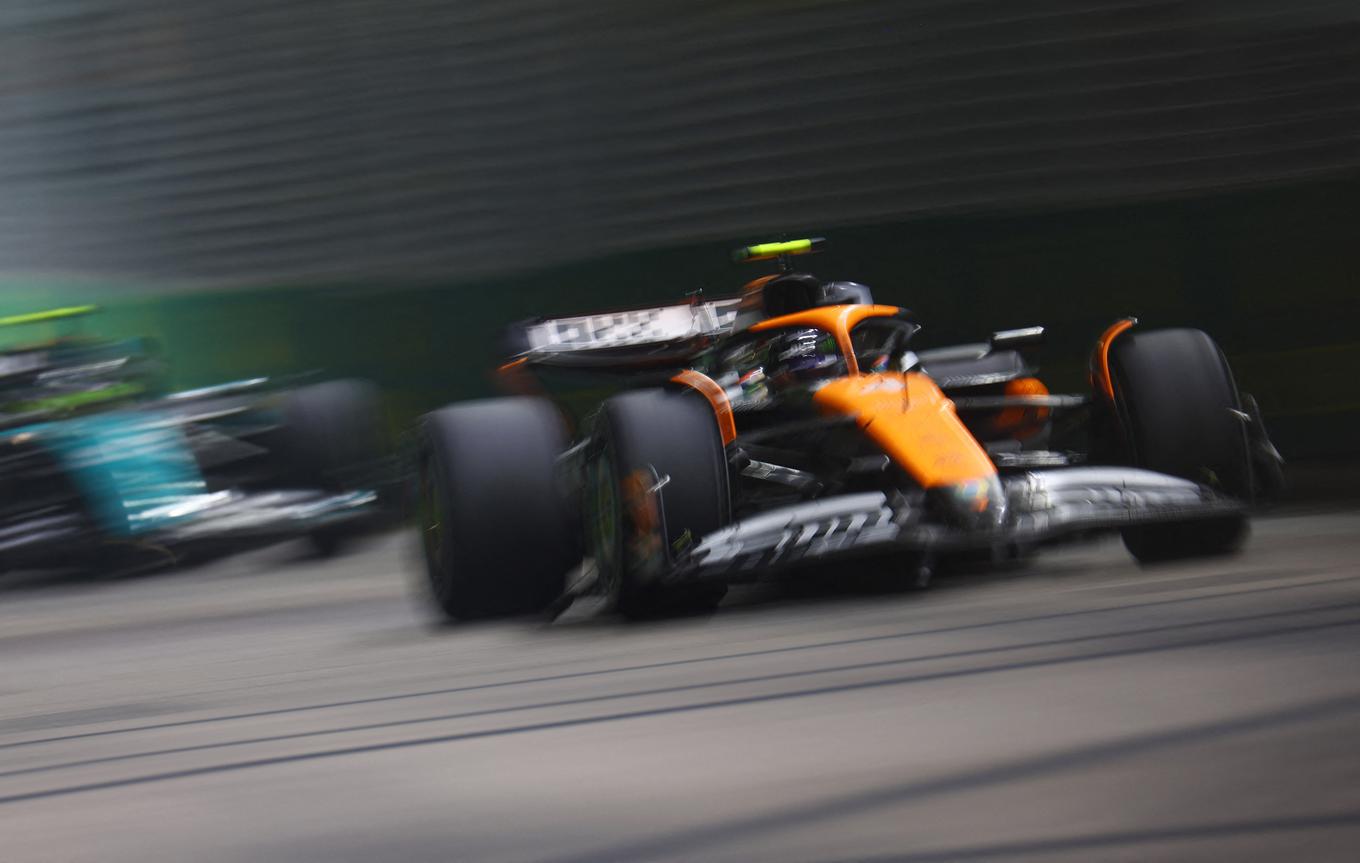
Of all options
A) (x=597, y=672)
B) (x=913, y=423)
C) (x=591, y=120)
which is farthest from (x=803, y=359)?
(x=591, y=120)

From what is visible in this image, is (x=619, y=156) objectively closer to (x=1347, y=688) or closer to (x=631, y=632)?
(x=631, y=632)

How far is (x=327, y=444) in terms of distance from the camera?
1075 cm

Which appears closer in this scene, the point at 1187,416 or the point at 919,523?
the point at 919,523

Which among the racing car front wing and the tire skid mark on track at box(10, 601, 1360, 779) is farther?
the racing car front wing

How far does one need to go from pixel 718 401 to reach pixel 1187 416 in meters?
1.50

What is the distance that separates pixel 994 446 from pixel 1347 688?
2.71m

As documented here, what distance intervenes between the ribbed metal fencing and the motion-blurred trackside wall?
18 mm

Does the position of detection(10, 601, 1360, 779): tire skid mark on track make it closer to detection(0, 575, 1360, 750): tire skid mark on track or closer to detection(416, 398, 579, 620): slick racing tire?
detection(0, 575, 1360, 750): tire skid mark on track

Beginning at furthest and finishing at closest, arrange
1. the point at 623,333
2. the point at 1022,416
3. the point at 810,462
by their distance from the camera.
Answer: the point at 623,333
the point at 1022,416
the point at 810,462

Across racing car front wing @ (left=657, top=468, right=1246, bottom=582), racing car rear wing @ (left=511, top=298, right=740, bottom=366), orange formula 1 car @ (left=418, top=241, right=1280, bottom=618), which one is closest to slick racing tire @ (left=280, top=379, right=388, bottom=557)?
racing car rear wing @ (left=511, top=298, right=740, bottom=366)

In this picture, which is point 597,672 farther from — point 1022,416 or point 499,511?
point 1022,416

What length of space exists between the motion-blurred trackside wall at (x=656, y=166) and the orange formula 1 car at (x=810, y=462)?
11.1 feet

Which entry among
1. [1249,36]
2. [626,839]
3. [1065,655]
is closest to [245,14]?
[1249,36]

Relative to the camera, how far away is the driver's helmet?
21.5ft
